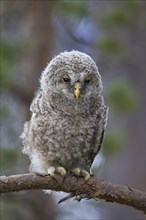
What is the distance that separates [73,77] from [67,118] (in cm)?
25

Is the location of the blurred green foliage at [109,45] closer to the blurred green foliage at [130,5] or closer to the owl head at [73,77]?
the blurred green foliage at [130,5]

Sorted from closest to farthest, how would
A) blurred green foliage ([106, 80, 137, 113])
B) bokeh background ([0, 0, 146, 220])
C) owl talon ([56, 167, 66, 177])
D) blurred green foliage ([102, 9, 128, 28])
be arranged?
owl talon ([56, 167, 66, 177]) < bokeh background ([0, 0, 146, 220]) < blurred green foliage ([106, 80, 137, 113]) < blurred green foliage ([102, 9, 128, 28])

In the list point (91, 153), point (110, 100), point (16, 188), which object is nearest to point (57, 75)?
point (91, 153)

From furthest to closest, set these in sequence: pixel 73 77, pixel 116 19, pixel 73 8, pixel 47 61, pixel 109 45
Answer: pixel 47 61 → pixel 116 19 → pixel 109 45 → pixel 73 8 → pixel 73 77

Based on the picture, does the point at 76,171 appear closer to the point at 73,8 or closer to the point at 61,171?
the point at 61,171

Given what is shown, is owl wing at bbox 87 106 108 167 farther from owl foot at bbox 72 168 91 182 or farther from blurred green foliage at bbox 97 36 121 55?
blurred green foliage at bbox 97 36 121 55

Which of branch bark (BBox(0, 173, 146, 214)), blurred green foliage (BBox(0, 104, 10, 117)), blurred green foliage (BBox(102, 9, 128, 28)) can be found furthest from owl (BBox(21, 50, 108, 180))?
blurred green foliage (BBox(102, 9, 128, 28))

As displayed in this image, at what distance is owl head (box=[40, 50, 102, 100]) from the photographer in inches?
153

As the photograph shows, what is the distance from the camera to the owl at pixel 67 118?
12.8ft

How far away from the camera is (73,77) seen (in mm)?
3883

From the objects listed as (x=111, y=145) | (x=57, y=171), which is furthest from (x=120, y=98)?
(x=57, y=171)

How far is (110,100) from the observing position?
5.81 m

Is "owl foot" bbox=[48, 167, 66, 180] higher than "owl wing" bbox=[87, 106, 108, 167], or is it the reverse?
"owl wing" bbox=[87, 106, 108, 167]

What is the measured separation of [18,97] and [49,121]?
6.75 ft
